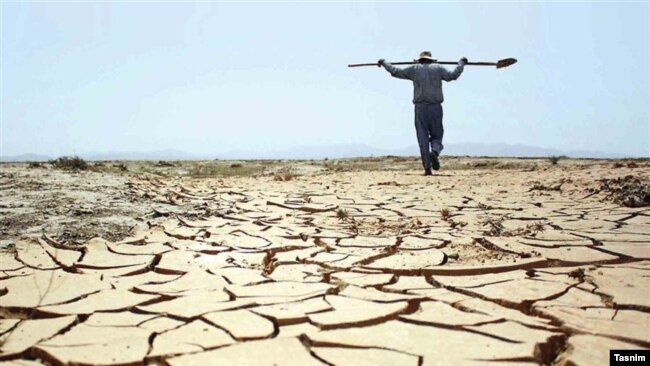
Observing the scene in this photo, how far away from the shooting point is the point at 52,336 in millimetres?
1851

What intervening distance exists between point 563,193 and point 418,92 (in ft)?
8.25

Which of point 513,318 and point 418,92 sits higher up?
point 418,92

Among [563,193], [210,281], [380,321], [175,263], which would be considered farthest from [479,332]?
[563,193]

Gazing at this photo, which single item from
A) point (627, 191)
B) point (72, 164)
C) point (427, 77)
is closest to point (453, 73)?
point (427, 77)

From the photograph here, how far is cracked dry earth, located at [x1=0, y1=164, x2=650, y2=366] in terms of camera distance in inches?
67.1

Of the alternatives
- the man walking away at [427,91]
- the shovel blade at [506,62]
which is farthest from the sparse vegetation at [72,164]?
the shovel blade at [506,62]

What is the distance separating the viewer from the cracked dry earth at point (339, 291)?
1.70m

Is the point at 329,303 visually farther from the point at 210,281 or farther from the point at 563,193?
the point at 563,193

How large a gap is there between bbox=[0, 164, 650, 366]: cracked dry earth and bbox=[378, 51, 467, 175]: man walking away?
3.10 metres

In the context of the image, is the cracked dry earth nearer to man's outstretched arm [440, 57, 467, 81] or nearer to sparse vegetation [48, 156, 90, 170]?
man's outstretched arm [440, 57, 467, 81]

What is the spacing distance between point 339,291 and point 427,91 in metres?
5.40

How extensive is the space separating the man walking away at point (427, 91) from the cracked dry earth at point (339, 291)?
310cm

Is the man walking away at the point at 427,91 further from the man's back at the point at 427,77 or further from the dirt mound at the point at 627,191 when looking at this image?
the dirt mound at the point at 627,191

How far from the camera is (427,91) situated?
7.25 meters
